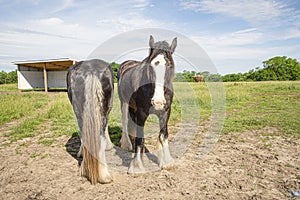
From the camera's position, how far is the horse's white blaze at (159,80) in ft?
8.45

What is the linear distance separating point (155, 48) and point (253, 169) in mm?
2530

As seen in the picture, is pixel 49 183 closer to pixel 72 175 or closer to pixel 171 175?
pixel 72 175

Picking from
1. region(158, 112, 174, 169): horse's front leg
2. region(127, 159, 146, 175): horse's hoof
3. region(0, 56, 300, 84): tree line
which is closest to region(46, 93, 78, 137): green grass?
region(127, 159, 146, 175): horse's hoof

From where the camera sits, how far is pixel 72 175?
325cm

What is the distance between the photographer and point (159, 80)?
8.62 ft

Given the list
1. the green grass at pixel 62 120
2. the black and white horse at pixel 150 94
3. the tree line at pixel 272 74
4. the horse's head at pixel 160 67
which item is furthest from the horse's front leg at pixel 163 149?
the tree line at pixel 272 74

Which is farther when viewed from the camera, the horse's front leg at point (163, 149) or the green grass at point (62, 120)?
the green grass at point (62, 120)

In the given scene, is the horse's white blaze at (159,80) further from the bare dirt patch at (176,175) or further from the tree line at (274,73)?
the tree line at (274,73)

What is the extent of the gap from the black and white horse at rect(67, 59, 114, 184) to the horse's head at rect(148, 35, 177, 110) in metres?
0.80

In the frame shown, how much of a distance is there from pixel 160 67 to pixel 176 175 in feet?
5.68

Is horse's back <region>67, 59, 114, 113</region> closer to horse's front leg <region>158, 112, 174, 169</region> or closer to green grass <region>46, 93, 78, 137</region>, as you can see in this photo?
horse's front leg <region>158, 112, 174, 169</region>

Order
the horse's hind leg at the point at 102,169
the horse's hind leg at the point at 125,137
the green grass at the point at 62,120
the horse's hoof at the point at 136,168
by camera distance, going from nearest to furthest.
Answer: the horse's hind leg at the point at 102,169, the horse's hoof at the point at 136,168, the horse's hind leg at the point at 125,137, the green grass at the point at 62,120

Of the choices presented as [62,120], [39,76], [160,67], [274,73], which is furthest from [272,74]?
[160,67]

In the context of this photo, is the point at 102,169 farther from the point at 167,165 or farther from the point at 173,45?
the point at 173,45
